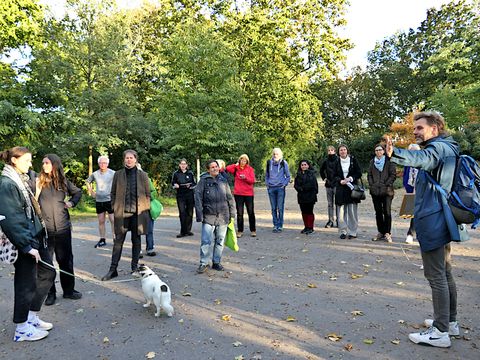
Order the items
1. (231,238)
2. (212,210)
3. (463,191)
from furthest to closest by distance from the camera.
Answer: (231,238)
(212,210)
(463,191)

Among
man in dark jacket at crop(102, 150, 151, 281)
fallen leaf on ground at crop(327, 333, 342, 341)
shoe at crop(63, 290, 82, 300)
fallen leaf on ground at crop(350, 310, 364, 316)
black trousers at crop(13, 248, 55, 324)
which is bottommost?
fallen leaf on ground at crop(327, 333, 342, 341)

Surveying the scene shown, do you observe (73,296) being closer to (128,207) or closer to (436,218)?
(128,207)

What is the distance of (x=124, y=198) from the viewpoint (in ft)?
20.2

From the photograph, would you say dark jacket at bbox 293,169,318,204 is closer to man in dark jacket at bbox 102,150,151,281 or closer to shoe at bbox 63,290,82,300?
man in dark jacket at bbox 102,150,151,281

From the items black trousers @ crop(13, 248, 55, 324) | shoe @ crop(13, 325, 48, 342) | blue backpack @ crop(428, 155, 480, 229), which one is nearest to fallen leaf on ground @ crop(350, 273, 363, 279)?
blue backpack @ crop(428, 155, 480, 229)

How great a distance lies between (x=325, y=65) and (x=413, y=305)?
22.5 metres

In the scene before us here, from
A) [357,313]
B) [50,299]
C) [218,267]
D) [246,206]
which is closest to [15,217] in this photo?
[50,299]

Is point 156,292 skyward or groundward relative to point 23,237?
groundward

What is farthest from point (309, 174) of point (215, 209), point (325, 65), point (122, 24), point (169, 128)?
point (325, 65)

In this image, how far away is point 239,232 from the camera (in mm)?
9586

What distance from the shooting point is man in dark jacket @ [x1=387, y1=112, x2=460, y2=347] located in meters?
3.47

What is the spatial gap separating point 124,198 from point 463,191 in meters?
4.68

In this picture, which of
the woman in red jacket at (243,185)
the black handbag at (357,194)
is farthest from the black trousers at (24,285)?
the black handbag at (357,194)

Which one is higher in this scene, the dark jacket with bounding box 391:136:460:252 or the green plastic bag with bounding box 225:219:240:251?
the dark jacket with bounding box 391:136:460:252
